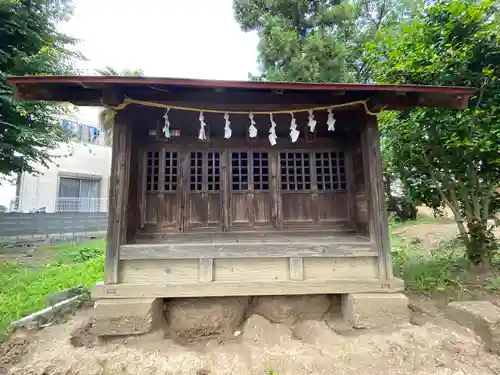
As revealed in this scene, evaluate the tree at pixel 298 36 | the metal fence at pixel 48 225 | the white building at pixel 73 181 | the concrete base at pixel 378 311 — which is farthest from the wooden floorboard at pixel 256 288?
→ the white building at pixel 73 181

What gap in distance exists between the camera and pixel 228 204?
5441 millimetres

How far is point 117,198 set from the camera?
4344 millimetres

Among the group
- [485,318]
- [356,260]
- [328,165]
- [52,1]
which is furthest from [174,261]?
[52,1]

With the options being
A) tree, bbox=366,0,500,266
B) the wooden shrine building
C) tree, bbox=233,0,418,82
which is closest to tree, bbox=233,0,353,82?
tree, bbox=233,0,418,82

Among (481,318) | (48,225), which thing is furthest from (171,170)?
(48,225)

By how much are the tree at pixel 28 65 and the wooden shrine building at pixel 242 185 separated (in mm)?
5272

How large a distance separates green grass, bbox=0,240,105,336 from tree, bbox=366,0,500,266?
843 centimetres

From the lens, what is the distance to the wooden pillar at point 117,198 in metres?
4.22

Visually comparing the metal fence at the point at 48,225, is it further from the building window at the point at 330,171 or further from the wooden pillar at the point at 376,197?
the wooden pillar at the point at 376,197

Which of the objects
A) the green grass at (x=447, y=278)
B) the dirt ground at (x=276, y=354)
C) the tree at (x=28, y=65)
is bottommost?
the dirt ground at (x=276, y=354)

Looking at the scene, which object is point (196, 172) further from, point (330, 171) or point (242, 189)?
point (330, 171)

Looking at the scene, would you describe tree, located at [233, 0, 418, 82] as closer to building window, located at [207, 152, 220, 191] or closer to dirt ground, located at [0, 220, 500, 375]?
building window, located at [207, 152, 220, 191]

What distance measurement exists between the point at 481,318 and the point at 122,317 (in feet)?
17.9

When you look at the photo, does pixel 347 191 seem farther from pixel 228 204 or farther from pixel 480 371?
pixel 480 371
